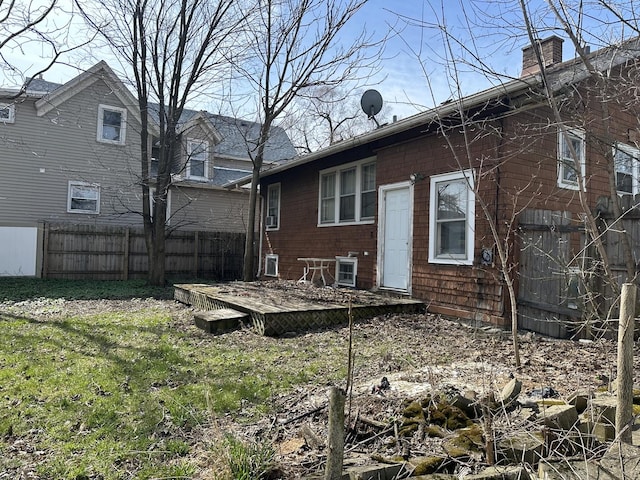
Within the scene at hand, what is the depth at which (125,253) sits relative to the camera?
1570 centimetres

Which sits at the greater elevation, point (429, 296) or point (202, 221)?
point (202, 221)

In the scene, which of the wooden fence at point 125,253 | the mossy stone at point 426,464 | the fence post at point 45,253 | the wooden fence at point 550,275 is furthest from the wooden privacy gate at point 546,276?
the fence post at point 45,253

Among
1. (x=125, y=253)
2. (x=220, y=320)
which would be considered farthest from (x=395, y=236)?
(x=125, y=253)

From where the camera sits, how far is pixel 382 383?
394 centimetres

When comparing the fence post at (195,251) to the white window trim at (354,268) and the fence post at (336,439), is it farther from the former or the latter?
the fence post at (336,439)

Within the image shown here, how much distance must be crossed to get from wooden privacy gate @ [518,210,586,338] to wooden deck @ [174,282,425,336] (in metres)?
1.97

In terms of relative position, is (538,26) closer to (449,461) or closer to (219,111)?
(449,461)

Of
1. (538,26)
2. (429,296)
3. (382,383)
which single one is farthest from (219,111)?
(382,383)

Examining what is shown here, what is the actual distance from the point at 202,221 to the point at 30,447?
53.9 feet

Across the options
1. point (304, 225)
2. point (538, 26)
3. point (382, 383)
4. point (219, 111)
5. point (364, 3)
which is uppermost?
point (364, 3)

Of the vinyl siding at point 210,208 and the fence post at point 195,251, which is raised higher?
the vinyl siding at point 210,208

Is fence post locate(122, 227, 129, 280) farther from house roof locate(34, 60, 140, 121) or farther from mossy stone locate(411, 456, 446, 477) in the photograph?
mossy stone locate(411, 456, 446, 477)

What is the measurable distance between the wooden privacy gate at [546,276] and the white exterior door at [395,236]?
2.34 meters

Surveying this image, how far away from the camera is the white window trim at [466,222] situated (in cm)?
745
